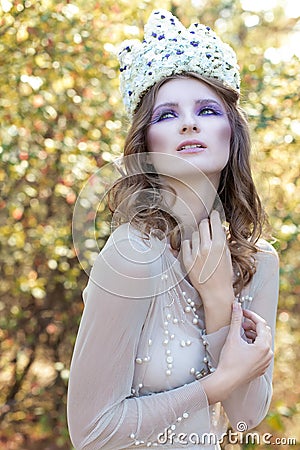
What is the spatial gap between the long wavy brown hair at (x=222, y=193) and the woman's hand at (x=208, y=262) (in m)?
0.06

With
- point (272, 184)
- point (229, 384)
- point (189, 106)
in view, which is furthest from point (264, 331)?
point (272, 184)

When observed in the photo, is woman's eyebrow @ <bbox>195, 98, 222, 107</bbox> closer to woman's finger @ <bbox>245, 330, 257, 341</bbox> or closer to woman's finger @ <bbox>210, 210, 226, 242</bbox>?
woman's finger @ <bbox>210, 210, 226, 242</bbox>

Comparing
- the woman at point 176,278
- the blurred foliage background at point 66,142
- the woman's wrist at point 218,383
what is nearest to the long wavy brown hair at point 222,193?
the woman at point 176,278

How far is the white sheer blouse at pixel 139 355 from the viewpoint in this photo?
1.72m

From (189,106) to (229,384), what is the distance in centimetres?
64

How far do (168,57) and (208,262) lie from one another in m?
0.50

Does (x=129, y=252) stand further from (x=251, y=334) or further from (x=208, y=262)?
→ (x=251, y=334)

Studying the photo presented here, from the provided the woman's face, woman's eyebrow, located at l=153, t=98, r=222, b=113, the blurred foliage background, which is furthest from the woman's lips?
the blurred foliage background

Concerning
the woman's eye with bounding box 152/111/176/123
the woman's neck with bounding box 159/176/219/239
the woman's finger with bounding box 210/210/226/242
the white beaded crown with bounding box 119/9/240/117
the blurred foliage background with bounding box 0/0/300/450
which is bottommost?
the blurred foliage background with bounding box 0/0/300/450

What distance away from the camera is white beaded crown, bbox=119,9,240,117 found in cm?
189

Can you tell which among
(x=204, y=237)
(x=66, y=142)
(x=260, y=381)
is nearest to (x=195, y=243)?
(x=204, y=237)

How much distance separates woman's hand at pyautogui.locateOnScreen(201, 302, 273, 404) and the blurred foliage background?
1472 mm

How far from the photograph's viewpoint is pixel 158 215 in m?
1.87

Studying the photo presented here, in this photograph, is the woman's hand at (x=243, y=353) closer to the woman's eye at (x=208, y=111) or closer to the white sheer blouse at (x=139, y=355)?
the white sheer blouse at (x=139, y=355)
